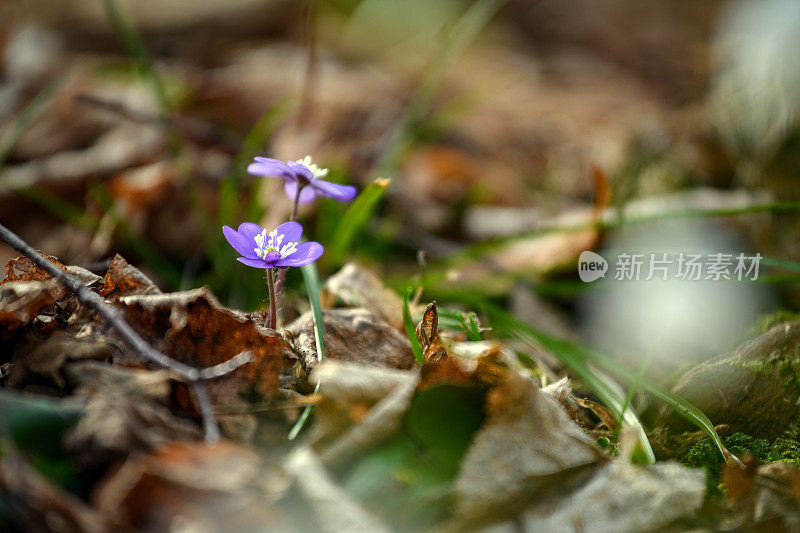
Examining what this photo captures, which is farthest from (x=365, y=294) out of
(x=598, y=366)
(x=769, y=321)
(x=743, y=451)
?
(x=769, y=321)

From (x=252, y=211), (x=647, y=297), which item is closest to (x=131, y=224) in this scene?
(x=252, y=211)

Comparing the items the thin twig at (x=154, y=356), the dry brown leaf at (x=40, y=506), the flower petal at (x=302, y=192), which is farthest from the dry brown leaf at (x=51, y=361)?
the flower petal at (x=302, y=192)

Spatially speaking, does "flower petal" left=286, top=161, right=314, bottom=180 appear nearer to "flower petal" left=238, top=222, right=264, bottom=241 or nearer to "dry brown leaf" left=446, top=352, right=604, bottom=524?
"flower petal" left=238, top=222, right=264, bottom=241

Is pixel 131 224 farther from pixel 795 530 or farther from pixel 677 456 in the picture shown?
pixel 795 530

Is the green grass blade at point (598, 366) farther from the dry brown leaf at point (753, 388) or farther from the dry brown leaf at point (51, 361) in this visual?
the dry brown leaf at point (51, 361)

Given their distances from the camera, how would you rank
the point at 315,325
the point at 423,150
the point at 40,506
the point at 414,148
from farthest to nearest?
the point at 423,150, the point at 414,148, the point at 315,325, the point at 40,506

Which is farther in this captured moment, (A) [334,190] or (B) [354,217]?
(B) [354,217]

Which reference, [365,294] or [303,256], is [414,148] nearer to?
[365,294]
